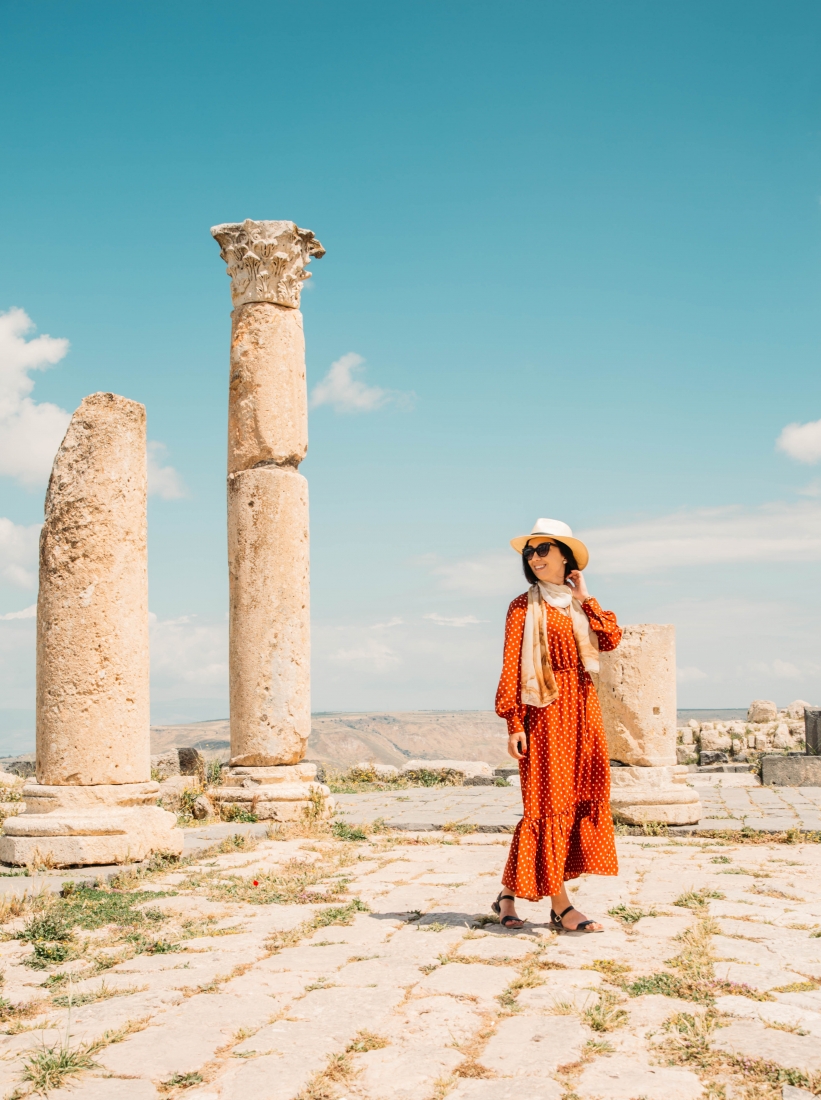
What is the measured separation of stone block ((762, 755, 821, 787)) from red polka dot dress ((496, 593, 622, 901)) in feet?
34.7

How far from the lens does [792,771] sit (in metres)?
15.3

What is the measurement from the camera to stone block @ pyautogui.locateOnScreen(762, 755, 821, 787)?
15.2 m

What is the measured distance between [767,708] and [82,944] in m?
22.7

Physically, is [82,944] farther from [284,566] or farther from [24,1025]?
[284,566]

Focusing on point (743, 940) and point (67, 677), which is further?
point (67, 677)

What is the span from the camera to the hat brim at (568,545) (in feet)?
19.5

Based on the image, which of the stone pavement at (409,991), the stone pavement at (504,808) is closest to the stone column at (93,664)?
the stone pavement at (409,991)

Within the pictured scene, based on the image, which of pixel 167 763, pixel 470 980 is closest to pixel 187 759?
pixel 167 763

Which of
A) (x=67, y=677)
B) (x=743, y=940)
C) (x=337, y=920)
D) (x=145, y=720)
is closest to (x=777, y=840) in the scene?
(x=743, y=940)

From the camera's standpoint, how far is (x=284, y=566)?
10672 millimetres

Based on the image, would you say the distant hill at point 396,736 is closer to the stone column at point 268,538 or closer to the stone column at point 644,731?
the stone column at point 268,538

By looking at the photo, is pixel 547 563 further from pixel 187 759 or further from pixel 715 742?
pixel 715 742

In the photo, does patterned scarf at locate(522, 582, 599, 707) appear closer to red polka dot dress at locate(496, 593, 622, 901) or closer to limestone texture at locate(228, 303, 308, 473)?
red polka dot dress at locate(496, 593, 622, 901)

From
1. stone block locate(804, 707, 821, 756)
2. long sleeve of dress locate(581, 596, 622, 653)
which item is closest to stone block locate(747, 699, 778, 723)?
stone block locate(804, 707, 821, 756)
